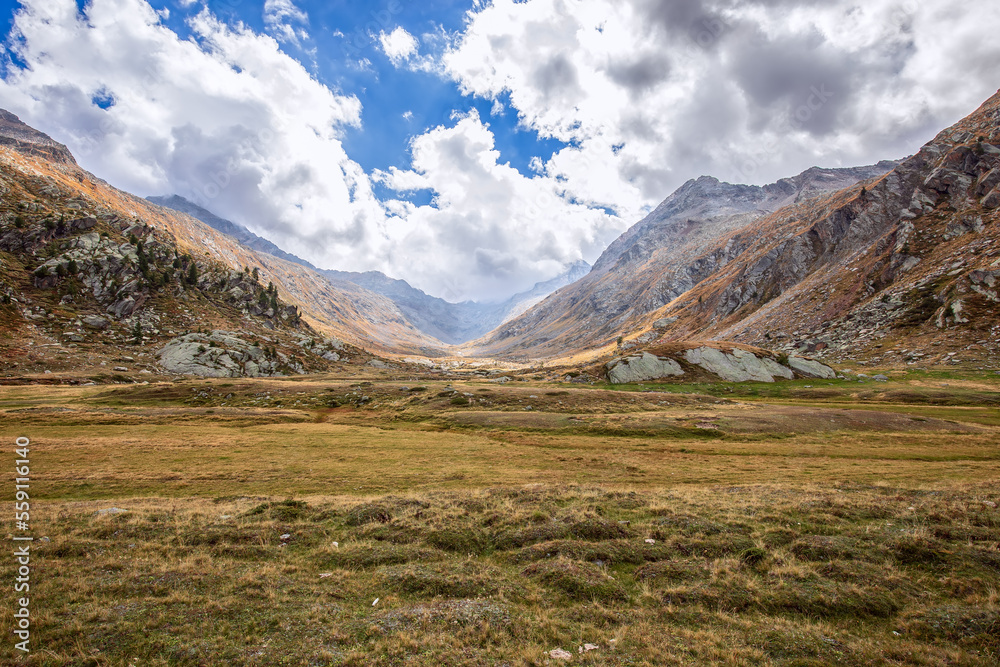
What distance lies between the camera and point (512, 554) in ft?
52.0

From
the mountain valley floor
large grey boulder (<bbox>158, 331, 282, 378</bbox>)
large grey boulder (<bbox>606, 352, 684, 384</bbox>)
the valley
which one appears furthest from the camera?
large grey boulder (<bbox>158, 331, 282, 378</bbox>)

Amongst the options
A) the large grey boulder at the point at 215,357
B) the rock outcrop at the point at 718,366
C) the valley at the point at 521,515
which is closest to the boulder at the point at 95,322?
the valley at the point at 521,515

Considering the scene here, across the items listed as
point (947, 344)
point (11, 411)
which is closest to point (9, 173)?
point (11, 411)

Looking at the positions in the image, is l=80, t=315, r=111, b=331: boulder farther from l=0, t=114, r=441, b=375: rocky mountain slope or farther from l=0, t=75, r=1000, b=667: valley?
l=0, t=75, r=1000, b=667: valley

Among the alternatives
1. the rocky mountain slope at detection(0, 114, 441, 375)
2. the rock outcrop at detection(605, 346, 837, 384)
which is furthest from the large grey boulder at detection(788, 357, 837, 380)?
the rocky mountain slope at detection(0, 114, 441, 375)

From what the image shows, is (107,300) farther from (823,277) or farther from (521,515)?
(823,277)

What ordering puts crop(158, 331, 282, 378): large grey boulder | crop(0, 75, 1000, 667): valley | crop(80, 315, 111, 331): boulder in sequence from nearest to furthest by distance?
crop(0, 75, 1000, 667): valley, crop(158, 331, 282, 378): large grey boulder, crop(80, 315, 111, 331): boulder

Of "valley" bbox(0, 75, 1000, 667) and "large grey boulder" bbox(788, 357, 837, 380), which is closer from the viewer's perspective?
"valley" bbox(0, 75, 1000, 667)

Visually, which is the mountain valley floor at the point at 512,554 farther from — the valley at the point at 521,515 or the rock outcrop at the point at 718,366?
the rock outcrop at the point at 718,366

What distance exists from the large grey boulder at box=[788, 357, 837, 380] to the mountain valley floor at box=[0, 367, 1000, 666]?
1905 inches

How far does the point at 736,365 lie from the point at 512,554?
8668 cm

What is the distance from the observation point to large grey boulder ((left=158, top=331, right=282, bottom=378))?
89.9 m

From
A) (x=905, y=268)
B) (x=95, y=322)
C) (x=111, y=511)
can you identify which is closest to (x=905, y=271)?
(x=905, y=268)

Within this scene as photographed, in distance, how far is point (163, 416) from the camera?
50.4 meters
